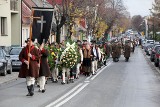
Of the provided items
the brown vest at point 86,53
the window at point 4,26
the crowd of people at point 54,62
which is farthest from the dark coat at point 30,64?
the window at point 4,26

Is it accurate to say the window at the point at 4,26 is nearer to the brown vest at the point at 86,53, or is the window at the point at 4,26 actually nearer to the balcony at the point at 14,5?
the balcony at the point at 14,5

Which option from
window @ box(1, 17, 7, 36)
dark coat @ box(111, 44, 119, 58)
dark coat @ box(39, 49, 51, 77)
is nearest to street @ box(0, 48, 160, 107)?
dark coat @ box(39, 49, 51, 77)

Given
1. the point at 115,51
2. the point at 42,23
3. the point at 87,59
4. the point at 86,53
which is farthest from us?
the point at 115,51

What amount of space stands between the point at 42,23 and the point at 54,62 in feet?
11.1

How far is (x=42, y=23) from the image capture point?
55.5 ft

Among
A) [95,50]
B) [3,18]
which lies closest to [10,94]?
[95,50]

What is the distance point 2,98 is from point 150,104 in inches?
184

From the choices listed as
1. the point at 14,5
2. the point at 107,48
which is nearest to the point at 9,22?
the point at 14,5

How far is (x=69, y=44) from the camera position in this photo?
2022 centimetres

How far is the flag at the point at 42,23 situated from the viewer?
16875 millimetres

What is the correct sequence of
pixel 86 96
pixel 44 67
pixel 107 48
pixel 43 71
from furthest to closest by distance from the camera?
pixel 107 48 → pixel 44 67 → pixel 43 71 → pixel 86 96

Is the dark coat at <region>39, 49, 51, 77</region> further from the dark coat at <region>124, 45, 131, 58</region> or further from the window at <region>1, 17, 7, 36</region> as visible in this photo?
the dark coat at <region>124, 45, 131, 58</region>

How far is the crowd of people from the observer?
15070 mm

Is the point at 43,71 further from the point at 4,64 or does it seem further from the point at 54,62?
the point at 4,64
